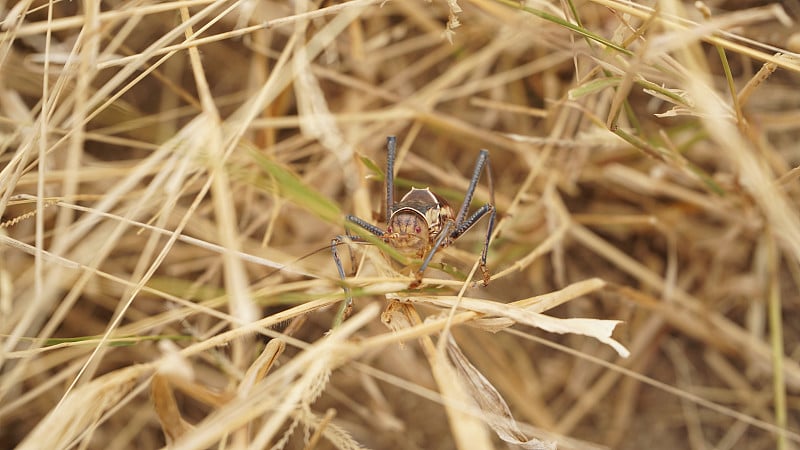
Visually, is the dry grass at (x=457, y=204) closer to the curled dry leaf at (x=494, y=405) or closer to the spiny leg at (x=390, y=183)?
the spiny leg at (x=390, y=183)

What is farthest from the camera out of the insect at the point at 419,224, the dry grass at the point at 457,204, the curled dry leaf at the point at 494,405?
the dry grass at the point at 457,204

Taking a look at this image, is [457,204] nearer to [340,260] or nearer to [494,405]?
[340,260]

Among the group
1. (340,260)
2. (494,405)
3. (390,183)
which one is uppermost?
(390,183)

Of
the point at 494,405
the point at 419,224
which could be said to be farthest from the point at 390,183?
the point at 494,405

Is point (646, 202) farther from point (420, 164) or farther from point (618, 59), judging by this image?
point (618, 59)

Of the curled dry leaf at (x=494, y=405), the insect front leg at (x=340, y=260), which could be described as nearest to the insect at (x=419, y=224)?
the insect front leg at (x=340, y=260)

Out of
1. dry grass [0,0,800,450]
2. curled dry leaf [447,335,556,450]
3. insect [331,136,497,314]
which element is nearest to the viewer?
curled dry leaf [447,335,556,450]

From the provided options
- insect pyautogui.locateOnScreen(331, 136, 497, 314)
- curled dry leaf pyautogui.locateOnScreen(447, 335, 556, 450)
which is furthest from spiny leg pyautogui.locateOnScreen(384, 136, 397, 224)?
curled dry leaf pyautogui.locateOnScreen(447, 335, 556, 450)

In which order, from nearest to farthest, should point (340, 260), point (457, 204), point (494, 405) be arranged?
1. point (494, 405)
2. point (340, 260)
3. point (457, 204)

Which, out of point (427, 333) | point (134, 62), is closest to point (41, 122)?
point (134, 62)

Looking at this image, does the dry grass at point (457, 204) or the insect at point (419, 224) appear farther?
the dry grass at point (457, 204)

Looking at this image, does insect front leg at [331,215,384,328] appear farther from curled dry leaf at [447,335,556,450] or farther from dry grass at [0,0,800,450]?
curled dry leaf at [447,335,556,450]

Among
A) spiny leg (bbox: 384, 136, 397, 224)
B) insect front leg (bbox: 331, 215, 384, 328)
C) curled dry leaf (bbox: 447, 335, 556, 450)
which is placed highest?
spiny leg (bbox: 384, 136, 397, 224)
